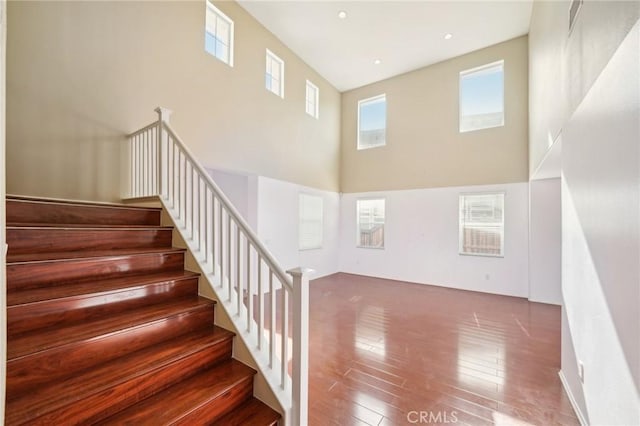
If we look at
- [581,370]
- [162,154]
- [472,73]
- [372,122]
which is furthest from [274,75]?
[581,370]

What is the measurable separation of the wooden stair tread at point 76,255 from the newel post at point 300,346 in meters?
1.33

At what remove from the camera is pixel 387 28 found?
531 centimetres

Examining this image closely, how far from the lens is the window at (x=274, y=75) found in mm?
5668

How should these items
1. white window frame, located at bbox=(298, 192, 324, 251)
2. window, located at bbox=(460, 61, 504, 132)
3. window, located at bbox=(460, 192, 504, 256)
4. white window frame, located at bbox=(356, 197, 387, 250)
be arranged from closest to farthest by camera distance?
window, located at bbox=(460, 192, 504, 256), window, located at bbox=(460, 61, 504, 132), white window frame, located at bbox=(298, 192, 324, 251), white window frame, located at bbox=(356, 197, 387, 250)

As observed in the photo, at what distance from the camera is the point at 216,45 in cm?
468

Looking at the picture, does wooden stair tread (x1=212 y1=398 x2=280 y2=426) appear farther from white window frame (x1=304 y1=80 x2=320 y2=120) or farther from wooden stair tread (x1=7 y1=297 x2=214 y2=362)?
white window frame (x1=304 y1=80 x2=320 y2=120)

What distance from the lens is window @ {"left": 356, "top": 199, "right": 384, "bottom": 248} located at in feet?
23.6

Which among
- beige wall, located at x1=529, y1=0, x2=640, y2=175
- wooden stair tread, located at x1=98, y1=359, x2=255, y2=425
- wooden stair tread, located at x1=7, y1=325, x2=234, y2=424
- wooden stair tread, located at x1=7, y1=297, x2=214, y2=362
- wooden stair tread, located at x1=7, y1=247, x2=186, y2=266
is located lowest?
wooden stair tread, located at x1=98, y1=359, x2=255, y2=425

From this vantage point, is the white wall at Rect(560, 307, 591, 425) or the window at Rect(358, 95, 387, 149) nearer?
the white wall at Rect(560, 307, 591, 425)

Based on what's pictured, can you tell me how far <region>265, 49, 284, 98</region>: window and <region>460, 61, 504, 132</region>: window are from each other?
13.3ft

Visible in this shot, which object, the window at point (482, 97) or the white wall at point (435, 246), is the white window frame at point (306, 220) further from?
the window at point (482, 97)

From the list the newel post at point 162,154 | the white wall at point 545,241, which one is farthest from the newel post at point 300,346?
the white wall at point 545,241

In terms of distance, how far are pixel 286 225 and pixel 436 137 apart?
406 cm

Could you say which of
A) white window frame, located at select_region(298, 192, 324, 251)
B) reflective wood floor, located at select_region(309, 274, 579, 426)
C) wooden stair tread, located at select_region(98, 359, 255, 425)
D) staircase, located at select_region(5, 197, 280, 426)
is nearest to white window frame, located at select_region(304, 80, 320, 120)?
white window frame, located at select_region(298, 192, 324, 251)
